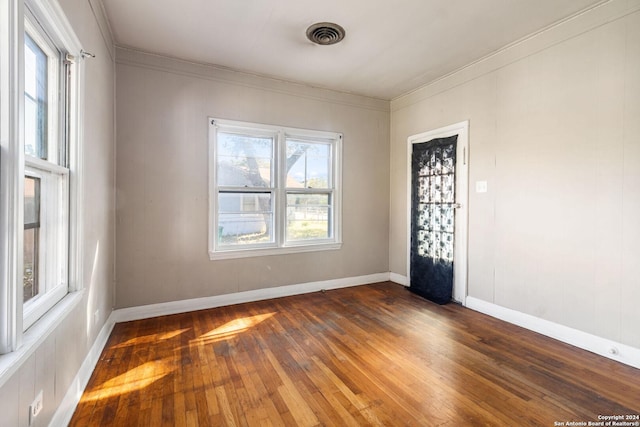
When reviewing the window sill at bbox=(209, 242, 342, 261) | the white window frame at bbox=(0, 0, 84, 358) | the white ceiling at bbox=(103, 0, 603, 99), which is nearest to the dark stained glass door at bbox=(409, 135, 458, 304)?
the white ceiling at bbox=(103, 0, 603, 99)

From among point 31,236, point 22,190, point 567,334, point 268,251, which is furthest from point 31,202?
point 567,334

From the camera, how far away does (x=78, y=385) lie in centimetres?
189

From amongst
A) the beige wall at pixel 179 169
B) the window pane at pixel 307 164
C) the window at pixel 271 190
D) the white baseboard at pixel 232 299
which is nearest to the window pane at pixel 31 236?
A: the beige wall at pixel 179 169

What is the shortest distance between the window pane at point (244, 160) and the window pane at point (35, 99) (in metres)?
1.99

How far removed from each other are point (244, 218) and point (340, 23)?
2354 mm

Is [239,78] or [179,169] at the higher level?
[239,78]

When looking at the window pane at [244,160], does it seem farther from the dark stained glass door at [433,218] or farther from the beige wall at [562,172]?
the beige wall at [562,172]

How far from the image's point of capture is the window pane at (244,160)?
3650 mm

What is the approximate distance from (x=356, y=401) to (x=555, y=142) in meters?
2.77

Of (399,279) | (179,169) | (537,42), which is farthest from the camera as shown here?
(399,279)

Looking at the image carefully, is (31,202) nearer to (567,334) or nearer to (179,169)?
(179,169)

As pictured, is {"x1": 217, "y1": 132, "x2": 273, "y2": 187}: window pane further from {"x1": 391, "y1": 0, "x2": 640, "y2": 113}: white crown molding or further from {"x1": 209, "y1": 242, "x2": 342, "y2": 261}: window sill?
{"x1": 391, "y1": 0, "x2": 640, "y2": 113}: white crown molding

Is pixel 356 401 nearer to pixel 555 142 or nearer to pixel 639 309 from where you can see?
pixel 639 309

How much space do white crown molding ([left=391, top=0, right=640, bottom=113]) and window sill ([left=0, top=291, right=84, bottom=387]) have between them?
4.16 metres
